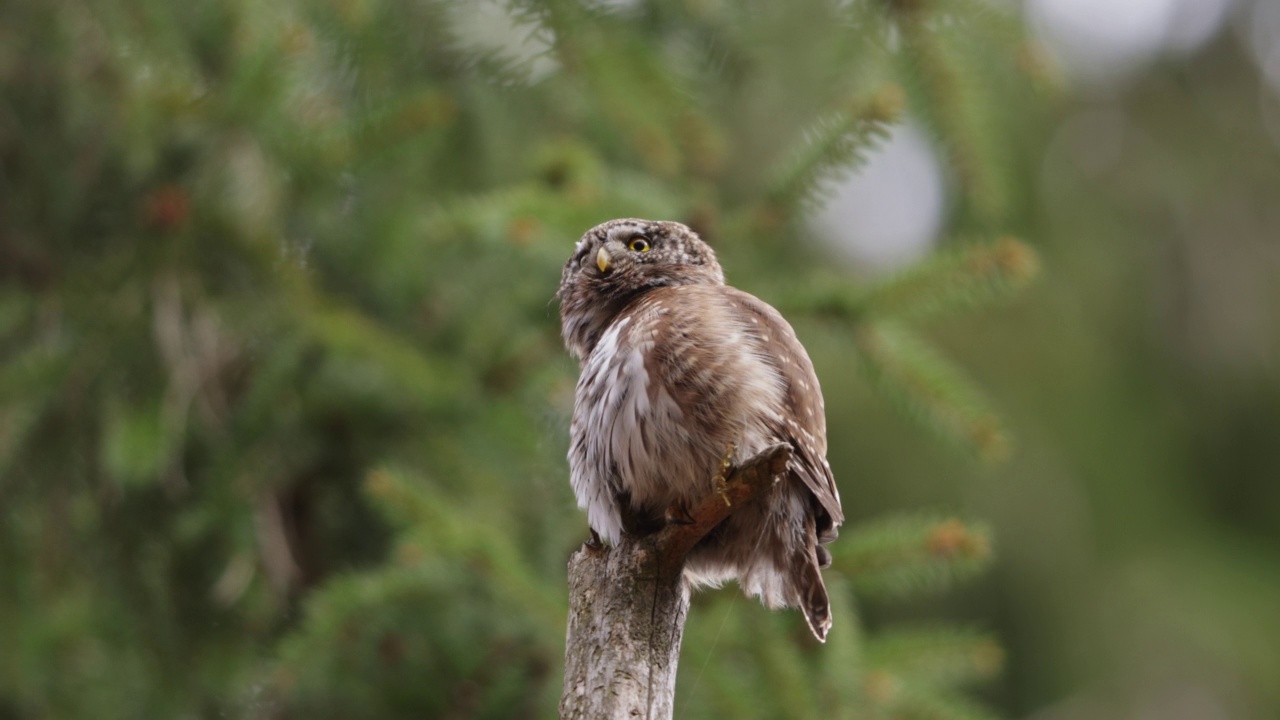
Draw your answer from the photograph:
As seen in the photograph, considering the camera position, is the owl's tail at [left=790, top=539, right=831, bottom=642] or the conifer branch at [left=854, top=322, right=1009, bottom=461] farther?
the conifer branch at [left=854, top=322, right=1009, bottom=461]

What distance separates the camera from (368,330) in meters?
3.89

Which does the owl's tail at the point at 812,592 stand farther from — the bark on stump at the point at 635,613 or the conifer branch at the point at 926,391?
the conifer branch at the point at 926,391

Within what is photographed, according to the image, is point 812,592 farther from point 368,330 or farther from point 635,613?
point 368,330

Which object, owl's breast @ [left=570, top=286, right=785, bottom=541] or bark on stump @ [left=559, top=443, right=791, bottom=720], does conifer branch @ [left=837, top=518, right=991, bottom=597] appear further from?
bark on stump @ [left=559, top=443, right=791, bottom=720]

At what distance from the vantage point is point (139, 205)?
3836mm

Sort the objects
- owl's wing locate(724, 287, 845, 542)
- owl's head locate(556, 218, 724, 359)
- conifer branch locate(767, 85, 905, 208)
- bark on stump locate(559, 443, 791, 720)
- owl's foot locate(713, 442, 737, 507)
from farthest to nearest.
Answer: owl's head locate(556, 218, 724, 359) < conifer branch locate(767, 85, 905, 208) < owl's wing locate(724, 287, 845, 542) < owl's foot locate(713, 442, 737, 507) < bark on stump locate(559, 443, 791, 720)

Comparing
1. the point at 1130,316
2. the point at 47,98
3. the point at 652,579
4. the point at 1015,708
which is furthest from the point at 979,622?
the point at 47,98

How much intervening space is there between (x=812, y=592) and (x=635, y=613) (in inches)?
25.0

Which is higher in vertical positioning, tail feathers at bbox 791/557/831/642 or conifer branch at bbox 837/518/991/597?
tail feathers at bbox 791/557/831/642

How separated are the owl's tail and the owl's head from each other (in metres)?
1.01

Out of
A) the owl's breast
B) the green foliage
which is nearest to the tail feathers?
the owl's breast

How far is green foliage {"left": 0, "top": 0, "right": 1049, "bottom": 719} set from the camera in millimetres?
3369

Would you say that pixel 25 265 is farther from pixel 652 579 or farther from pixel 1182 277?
pixel 1182 277

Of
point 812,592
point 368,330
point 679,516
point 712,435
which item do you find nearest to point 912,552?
point 812,592
